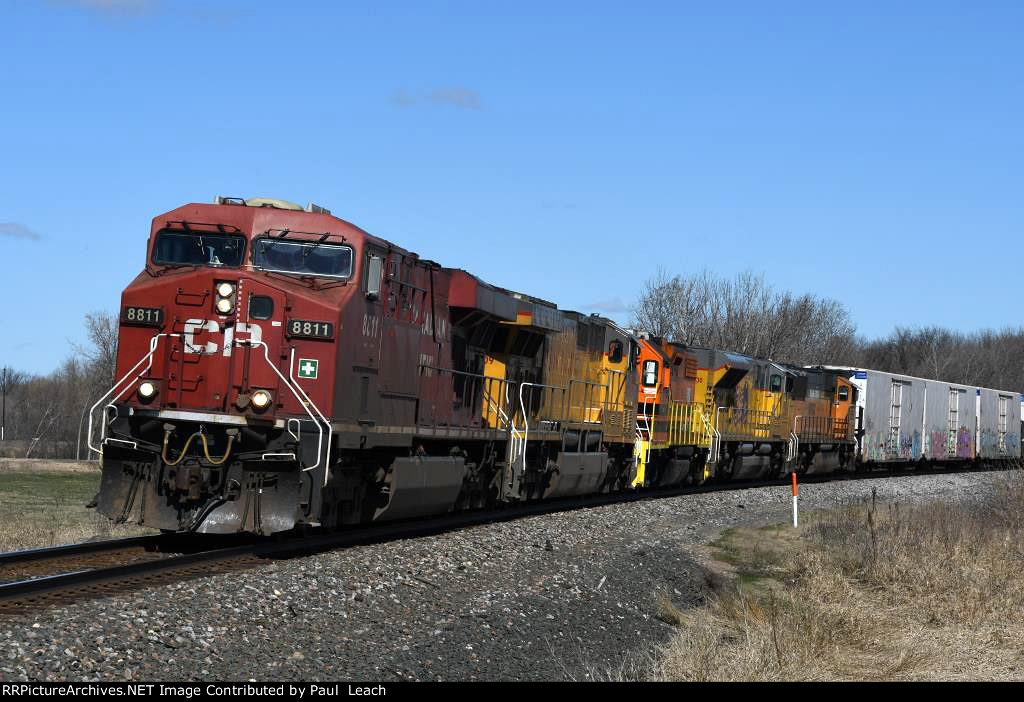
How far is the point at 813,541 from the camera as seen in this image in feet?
62.5

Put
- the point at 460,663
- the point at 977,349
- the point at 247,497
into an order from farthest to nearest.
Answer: the point at 977,349, the point at 247,497, the point at 460,663

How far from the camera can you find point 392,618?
1022 cm

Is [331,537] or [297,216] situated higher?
[297,216]

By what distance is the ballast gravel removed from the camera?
7.84 meters

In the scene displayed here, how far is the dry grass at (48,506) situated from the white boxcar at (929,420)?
2411 cm

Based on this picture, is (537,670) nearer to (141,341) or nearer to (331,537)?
(331,537)

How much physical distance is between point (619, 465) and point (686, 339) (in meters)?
35.9

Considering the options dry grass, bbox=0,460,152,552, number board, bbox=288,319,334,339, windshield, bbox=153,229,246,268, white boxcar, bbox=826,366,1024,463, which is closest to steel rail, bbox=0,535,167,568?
dry grass, bbox=0,460,152,552

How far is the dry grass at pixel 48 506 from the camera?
16438mm

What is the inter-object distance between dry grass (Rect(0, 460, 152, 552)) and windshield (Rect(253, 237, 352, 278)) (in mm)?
4861

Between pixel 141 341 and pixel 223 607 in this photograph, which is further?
pixel 141 341

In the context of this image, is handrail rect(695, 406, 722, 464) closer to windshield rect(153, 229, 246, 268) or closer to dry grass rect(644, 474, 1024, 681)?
dry grass rect(644, 474, 1024, 681)

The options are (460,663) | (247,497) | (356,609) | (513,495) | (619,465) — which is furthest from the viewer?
(619,465)

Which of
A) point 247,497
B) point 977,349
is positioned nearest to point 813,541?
point 247,497
